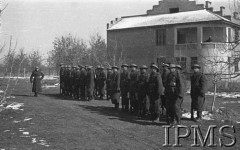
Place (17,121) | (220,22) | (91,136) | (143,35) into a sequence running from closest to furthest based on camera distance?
1. (91,136)
2. (17,121)
3. (220,22)
4. (143,35)

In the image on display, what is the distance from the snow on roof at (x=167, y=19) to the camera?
35.5m

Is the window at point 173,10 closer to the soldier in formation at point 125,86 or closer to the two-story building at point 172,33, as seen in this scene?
the two-story building at point 172,33

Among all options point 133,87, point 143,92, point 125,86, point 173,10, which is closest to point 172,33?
point 173,10

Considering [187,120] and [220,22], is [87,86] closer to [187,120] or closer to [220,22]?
[187,120]

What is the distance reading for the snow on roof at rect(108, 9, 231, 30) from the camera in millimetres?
35469

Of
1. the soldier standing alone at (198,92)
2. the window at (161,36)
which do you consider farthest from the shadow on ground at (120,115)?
the window at (161,36)

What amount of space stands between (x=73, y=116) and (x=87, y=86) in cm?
578

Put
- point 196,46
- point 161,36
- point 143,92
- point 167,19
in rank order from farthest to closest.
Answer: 1. point 161,36
2. point 167,19
3. point 196,46
4. point 143,92

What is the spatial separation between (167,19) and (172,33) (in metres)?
2.32

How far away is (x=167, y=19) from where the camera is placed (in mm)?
39188

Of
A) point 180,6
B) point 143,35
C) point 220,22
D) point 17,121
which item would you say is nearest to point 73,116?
point 17,121

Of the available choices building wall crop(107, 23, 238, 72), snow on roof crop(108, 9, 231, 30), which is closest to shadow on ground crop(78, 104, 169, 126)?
building wall crop(107, 23, 238, 72)

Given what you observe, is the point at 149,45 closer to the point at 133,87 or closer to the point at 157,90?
the point at 133,87

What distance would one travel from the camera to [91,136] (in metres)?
9.31
